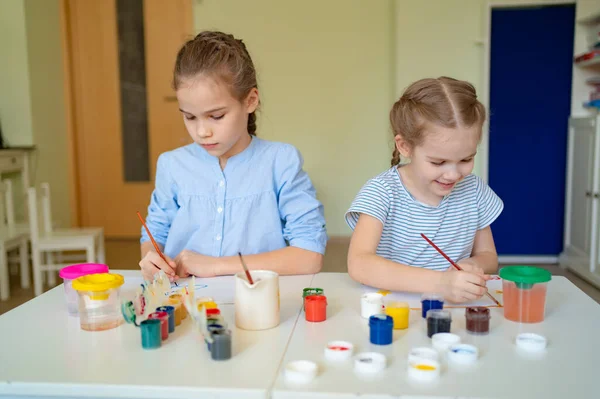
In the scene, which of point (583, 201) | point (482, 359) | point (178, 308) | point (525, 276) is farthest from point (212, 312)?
point (583, 201)

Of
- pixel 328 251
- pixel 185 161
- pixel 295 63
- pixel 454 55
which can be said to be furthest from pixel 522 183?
pixel 185 161

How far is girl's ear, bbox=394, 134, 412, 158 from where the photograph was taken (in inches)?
48.1

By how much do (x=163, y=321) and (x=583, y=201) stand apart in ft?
10.4

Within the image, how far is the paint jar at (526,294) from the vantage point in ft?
3.01

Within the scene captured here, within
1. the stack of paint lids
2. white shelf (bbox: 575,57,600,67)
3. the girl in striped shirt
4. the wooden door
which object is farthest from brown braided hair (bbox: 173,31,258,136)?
the wooden door

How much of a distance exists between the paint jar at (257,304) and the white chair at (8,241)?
2463 mm

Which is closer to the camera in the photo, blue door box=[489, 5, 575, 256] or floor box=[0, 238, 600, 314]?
floor box=[0, 238, 600, 314]

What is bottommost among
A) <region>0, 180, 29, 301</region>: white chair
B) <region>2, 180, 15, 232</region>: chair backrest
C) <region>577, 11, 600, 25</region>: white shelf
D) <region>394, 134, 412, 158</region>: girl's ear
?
<region>0, 180, 29, 301</region>: white chair

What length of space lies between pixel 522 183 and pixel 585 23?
1.05 m

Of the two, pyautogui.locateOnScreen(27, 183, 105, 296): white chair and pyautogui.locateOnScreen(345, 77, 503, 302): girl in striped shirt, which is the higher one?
pyautogui.locateOnScreen(345, 77, 503, 302): girl in striped shirt

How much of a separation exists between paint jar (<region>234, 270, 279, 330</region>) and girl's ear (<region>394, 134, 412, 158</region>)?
48 centimetres

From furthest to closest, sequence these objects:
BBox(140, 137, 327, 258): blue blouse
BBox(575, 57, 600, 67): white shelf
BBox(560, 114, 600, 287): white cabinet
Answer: BBox(575, 57, 600, 67): white shelf < BBox(560, 114, 600, 287): white cabinet < BBox(140, 137, 327, 258): blue blouse

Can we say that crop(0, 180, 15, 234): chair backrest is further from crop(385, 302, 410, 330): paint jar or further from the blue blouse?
crop(385, 302, 410, 330): paint jar

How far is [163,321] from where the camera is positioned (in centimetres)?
84
